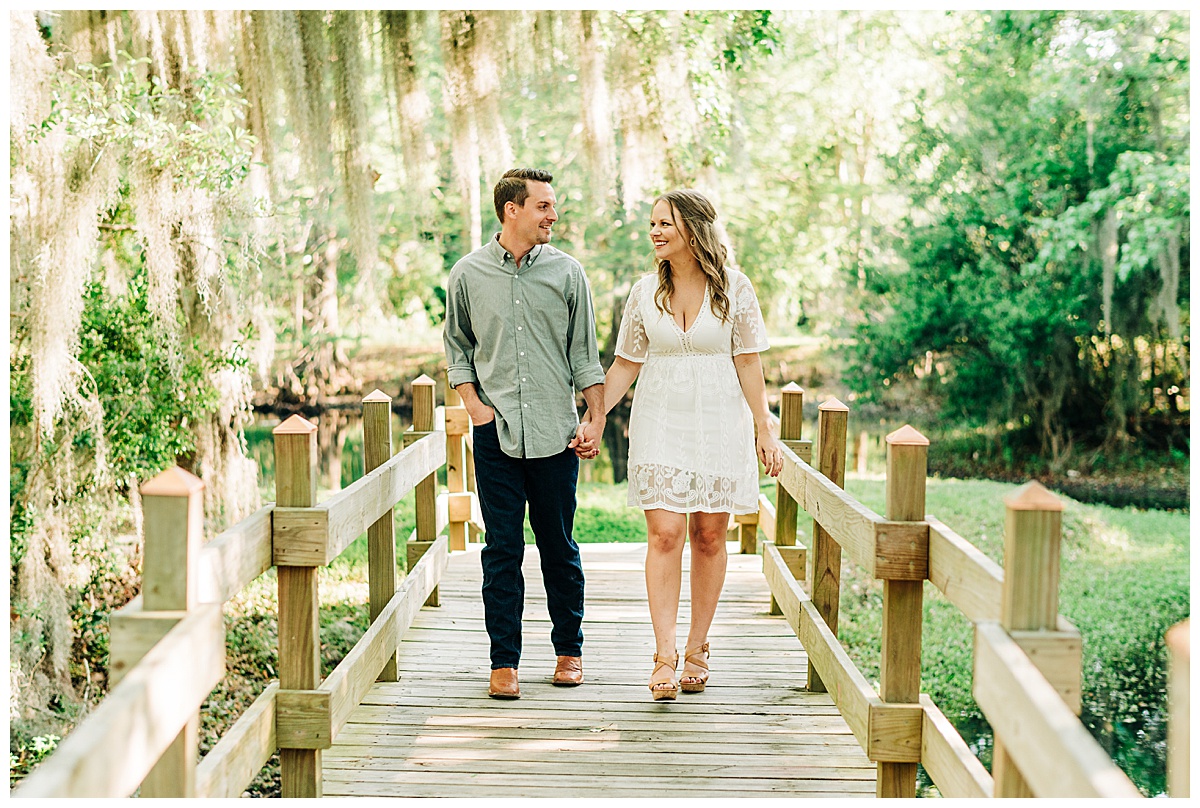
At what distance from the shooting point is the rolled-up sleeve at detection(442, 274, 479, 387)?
3.65m

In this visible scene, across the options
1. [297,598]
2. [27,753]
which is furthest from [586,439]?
[27,753]

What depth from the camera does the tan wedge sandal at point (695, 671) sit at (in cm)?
384

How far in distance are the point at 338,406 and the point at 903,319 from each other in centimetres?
1044

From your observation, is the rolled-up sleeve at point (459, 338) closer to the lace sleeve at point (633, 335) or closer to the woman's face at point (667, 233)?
the lace sleeve at point (633, 335)

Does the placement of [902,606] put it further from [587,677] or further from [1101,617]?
[1101,617]

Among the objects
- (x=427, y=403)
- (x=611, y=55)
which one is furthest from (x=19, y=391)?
(x=611, y=55)

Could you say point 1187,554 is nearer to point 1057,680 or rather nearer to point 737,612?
point 737,612

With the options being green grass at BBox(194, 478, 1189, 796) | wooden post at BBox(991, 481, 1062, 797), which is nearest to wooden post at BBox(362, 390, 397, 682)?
wooden post at BBox(991, 481, 1062, 797)

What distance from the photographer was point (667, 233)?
3455 mm

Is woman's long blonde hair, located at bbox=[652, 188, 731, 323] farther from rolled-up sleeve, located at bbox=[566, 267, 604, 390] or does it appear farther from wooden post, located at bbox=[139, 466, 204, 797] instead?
wooden post, located at bbox=[139, 466, 204, 797]

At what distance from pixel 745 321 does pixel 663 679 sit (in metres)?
1.24

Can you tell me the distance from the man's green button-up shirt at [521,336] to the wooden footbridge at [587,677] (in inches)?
18.8

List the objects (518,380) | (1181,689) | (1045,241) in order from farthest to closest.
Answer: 1. (1045,241)
2. (518,380)
3. (1181,689)

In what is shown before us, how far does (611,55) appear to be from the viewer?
28.9 ft
